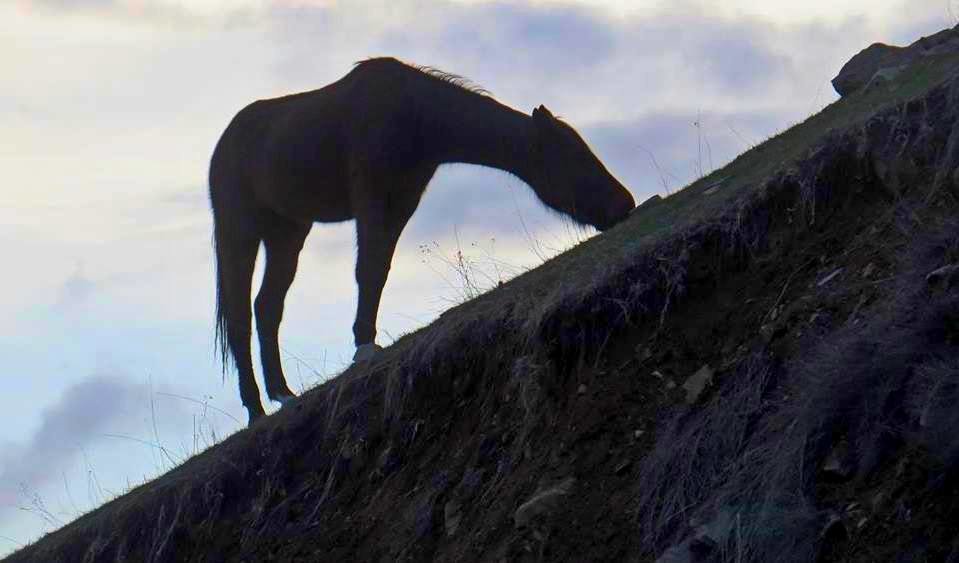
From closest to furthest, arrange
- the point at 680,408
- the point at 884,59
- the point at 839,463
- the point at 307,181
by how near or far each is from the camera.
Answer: the point at 839,463
the point at 680,408
the point at 884,59
the point at 307,181

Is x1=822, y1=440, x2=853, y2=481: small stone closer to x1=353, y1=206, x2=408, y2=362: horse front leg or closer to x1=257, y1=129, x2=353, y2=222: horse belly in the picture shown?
x1=353, y1=206, x2=408, y2=362: horse front leg

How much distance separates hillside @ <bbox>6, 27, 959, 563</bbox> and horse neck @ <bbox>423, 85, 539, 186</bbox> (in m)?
3.44

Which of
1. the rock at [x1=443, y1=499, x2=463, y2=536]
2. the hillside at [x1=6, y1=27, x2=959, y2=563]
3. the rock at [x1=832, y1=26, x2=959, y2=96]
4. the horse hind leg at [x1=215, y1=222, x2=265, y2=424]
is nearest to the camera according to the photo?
the hillside at [x1=6, y1=27, x2=959, y2=563]

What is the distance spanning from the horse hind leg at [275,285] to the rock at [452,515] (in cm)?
609

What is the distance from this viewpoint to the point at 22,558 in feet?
31.7

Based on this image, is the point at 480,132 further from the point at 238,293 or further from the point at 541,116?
the point at 238,293

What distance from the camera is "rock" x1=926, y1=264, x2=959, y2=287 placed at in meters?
4.67

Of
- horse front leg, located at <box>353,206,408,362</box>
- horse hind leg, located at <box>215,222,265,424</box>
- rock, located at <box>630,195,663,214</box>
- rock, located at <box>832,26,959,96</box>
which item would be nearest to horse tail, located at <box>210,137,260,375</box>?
horse hind leg, located at <box>215,222,265,424</box>

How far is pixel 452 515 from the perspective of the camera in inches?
239

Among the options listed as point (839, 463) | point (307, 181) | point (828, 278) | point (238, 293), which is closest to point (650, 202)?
point (307, 181)

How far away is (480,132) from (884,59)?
10.6 feet

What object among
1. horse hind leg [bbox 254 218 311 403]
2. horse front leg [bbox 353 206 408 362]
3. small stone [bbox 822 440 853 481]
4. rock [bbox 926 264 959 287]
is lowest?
small stone [bbox 822 440 853 481]

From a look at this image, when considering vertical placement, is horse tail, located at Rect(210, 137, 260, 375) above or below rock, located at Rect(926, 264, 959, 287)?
above

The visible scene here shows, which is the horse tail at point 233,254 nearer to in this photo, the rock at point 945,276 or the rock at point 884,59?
the rock at point 884,59
